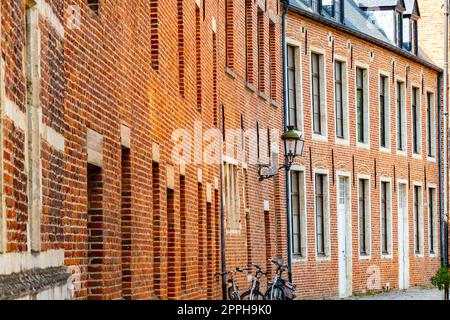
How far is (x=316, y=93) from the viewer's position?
1315 inches

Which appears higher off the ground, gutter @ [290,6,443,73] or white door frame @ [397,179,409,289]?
gutter @ [290,6,443,73]

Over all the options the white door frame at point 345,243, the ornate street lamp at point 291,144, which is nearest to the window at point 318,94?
the white door frame at point 345,243

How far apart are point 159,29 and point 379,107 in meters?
22.5

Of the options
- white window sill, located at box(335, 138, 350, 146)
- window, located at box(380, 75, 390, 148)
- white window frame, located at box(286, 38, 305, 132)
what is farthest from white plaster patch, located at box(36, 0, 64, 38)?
window, located at box(380, 75, 390, 148)

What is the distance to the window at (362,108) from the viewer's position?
36.5m

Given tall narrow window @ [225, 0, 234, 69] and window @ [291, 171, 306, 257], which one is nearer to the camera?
tall narrow window @ [225, 0, 234, 69]

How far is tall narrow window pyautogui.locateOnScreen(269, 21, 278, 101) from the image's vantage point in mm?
29859

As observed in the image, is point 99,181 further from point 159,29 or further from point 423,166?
point 423,166

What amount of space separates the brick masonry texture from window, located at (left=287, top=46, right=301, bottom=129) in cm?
64

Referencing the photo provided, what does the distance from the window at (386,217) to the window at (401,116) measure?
1.92 metres

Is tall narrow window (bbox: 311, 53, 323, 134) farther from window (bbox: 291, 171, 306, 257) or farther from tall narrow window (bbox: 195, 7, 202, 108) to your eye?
tall narrow window (bbox: 195, 7, 202, 108)

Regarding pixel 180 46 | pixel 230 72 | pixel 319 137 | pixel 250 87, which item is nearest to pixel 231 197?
pixel 230 72

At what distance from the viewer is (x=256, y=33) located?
92.4 feet
